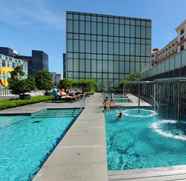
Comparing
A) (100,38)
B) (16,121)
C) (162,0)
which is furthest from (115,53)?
(16,121)

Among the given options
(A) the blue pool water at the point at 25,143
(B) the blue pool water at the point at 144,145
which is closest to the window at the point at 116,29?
(A) the blue pool water at the point at 25,143

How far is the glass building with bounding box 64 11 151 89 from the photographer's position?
4912 centimetres

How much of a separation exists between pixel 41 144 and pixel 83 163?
3365mm

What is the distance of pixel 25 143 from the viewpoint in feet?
23.0

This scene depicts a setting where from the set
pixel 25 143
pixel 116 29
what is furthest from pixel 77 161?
pixel 116 29

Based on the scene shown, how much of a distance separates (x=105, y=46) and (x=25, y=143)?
4728 centimetres

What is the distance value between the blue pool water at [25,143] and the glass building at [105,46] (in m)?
39.0

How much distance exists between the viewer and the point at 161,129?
8320mm

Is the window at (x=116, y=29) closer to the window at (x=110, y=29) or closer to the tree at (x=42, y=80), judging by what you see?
the window at (x=110, y=29)

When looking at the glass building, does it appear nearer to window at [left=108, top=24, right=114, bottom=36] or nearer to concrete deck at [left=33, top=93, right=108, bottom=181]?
window at [left=108, top=24, right=114, bottom=36]

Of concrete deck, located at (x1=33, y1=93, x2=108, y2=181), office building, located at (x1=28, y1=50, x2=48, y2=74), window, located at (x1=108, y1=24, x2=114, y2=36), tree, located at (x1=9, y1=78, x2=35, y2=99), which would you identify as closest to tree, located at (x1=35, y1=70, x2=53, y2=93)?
tree, located at (x1=9, y1=78, x2=35, y2=99)

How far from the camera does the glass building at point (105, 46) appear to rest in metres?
49.1

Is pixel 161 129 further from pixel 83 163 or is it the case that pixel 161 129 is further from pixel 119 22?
pixel 119 22

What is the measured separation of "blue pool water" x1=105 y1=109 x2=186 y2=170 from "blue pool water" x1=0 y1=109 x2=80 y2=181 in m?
2.14
